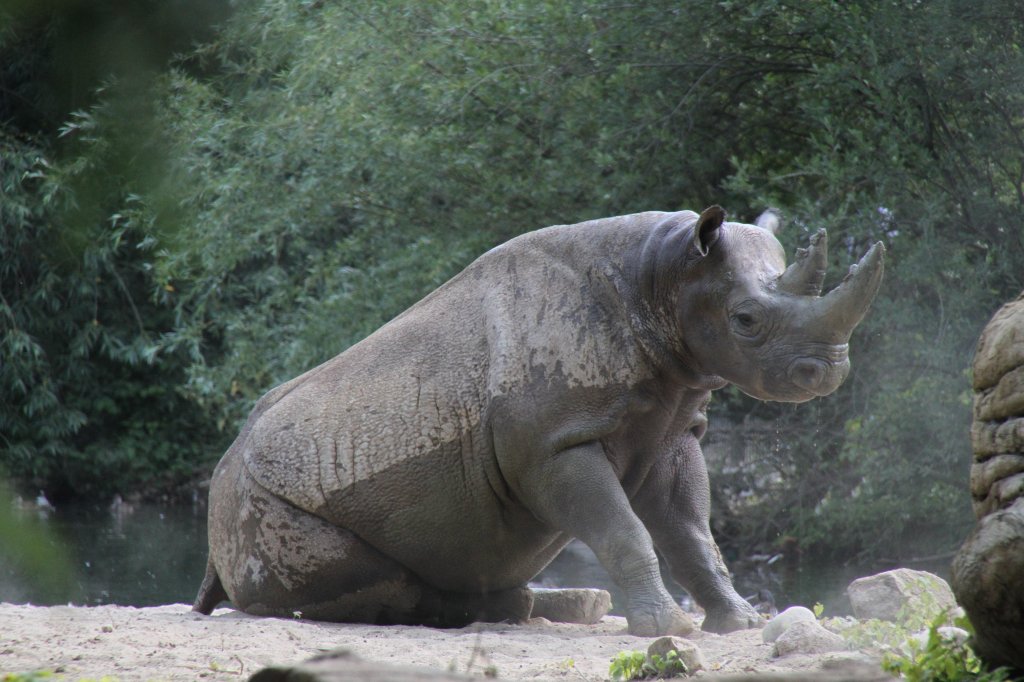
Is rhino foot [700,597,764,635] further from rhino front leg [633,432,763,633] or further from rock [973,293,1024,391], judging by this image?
rock [973,293,1024,391]

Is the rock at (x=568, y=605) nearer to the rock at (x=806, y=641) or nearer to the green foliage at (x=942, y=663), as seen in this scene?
the rock at (x=806, y=641)

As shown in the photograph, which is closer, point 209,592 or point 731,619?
point 731,619

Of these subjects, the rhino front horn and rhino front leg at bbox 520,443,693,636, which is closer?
the rhino front horn

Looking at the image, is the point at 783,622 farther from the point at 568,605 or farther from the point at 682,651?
the point at 568,605

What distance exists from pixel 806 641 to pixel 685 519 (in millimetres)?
1560

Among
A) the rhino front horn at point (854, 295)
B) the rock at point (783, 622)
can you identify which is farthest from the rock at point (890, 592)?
the rhino front horn at point (854, 295)

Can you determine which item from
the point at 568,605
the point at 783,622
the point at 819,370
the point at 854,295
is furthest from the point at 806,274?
the point at 568,605

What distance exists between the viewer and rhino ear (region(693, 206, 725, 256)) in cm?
539

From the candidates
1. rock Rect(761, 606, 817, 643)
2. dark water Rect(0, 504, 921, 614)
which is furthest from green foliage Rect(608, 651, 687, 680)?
dark water Rect(0, 504, 921, 614)

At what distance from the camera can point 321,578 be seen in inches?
237

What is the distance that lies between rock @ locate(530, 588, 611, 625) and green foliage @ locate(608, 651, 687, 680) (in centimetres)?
230

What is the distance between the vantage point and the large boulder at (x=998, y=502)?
3.10m

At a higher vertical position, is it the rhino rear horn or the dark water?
the rhino rear horn

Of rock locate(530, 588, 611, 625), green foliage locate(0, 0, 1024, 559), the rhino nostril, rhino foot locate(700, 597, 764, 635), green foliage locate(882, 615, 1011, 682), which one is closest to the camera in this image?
green foliage locate(882, 615, 1011, 682)
